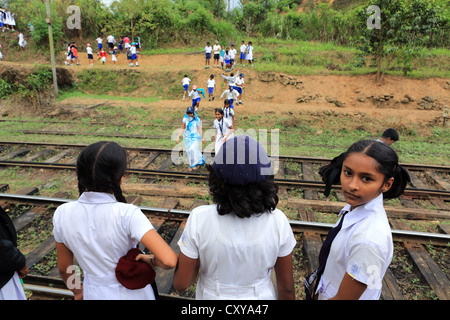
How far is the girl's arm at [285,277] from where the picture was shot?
5.85 ft

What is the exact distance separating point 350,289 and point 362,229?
1.16 feet

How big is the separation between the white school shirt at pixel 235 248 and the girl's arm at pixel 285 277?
6 cm

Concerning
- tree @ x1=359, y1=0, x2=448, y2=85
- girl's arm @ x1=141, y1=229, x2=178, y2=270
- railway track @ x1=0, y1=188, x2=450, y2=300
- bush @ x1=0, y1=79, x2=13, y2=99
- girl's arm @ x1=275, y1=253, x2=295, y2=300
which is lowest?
railway track @ x1=0, y1=188, x2=450, y2=300

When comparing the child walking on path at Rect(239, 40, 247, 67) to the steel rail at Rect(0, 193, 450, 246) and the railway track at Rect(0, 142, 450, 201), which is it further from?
the steel rail at Rect(0, 193, 450, 246)

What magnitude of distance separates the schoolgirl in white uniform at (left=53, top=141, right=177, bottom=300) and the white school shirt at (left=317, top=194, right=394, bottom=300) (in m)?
1.04

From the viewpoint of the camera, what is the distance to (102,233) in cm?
178

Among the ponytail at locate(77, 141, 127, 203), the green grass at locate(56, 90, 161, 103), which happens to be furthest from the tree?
the ponytail at locate(77, 141, 127, 203)

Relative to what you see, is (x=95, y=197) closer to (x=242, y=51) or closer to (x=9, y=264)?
(x=9, y=264)

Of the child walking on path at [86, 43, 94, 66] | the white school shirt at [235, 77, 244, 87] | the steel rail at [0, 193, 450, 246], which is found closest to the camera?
the steel rail at [0, 193, 450, 246]

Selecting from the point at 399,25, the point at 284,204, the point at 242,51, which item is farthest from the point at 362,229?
the point at 242,51

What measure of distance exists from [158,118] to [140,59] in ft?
38.4

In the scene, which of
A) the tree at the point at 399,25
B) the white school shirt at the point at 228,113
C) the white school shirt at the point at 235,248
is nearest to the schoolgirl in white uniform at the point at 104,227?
the white school shirt at the point at 235,248

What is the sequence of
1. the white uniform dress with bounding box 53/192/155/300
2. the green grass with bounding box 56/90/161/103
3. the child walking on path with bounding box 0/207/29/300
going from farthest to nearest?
the green grass with bounding box 56/90/161/103
the child walking on path with bounding box 0/207/29/300
the white uniform dress with bounding box 53/192/155/300

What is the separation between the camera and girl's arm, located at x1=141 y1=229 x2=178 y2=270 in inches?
67.9
